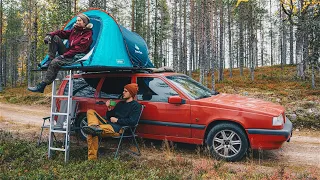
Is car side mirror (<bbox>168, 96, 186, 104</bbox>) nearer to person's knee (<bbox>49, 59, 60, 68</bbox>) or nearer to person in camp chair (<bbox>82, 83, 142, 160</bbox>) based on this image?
person in camp chair (<bbox>82, 83, 142, 160</bbox>)

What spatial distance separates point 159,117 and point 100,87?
1.86 metres

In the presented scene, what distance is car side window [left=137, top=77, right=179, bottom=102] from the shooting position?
5.88 m

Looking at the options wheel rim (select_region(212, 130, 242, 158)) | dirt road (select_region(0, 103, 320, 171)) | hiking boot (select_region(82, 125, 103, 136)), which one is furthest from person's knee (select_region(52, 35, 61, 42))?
wheel rim (select_region(212, 130, 242, 158))

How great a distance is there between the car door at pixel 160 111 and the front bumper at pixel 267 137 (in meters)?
1.32

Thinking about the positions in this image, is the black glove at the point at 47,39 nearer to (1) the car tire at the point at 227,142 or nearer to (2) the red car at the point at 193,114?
(2) the red car at the point at 193,114

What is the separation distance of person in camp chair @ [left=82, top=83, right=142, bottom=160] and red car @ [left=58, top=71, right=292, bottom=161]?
47cm

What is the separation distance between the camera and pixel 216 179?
411cm

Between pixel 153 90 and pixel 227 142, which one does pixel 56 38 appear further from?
pixel 227 142

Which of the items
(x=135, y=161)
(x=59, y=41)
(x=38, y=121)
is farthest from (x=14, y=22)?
(x=135, y=161)

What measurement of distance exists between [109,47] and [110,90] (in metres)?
1.09

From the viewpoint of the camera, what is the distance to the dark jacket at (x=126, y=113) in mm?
5527

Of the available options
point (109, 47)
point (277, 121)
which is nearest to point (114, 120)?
point (109, 47)

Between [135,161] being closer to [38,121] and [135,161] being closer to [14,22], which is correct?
[38,121]

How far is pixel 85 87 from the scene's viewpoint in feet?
22.5
